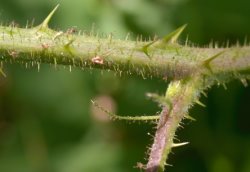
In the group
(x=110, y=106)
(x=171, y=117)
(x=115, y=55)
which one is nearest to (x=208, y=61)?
(x=171, y=117)

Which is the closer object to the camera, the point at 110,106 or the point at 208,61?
the point at 208,61

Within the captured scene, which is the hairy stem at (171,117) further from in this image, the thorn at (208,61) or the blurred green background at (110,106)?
the blurred green background at (110,106)

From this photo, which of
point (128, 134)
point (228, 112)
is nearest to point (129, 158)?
point (128, 134)

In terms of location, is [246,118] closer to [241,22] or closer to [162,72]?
[241,22]

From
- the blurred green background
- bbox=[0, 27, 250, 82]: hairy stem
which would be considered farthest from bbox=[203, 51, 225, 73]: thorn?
the blurred green background

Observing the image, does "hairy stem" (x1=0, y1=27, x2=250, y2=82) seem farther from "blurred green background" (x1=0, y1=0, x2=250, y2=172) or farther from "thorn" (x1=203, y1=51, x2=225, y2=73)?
"blurred green background" (x1=0, y1=0, x2=250, y2=172)

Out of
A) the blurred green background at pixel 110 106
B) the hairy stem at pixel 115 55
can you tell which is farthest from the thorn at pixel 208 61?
the blurred green background at pixel 110 106

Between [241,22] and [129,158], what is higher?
[241,22]

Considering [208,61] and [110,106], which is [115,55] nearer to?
[208,61]
